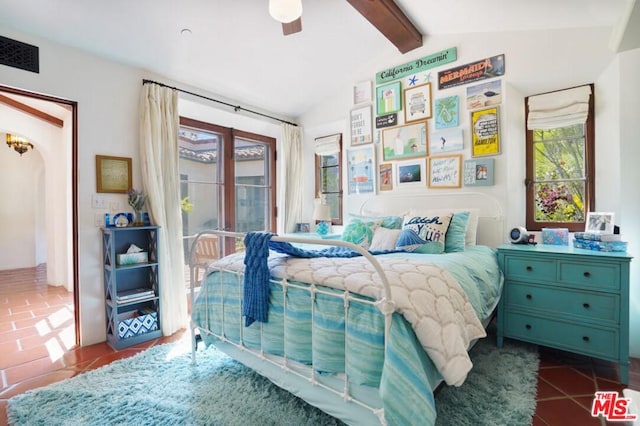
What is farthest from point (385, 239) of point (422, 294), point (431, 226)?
point (422, 294)

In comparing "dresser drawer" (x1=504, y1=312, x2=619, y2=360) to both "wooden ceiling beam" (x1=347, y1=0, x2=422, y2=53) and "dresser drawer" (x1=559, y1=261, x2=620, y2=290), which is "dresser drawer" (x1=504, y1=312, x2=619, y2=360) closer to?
"dresser drawer" (x1=559, y1=261, x2=620, y2=290)

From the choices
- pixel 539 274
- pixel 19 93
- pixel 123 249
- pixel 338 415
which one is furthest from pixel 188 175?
pixel 539 274

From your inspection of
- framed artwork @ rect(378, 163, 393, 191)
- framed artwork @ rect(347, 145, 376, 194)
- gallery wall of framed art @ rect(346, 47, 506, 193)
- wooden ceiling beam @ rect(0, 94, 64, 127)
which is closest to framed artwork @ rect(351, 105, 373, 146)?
gallery wall of framed art @ rect(346, 47, 506, 193)

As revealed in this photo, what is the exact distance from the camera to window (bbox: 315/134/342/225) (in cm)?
418

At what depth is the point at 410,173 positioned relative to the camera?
10.8ft

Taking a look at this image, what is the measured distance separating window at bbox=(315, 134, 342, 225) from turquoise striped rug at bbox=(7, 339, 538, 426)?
2473mm

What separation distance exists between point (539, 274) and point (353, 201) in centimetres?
203

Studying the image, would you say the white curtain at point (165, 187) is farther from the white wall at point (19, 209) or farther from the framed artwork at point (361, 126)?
the white wall at point (19, 209)

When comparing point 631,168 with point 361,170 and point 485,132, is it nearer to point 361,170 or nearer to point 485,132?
point 485,132

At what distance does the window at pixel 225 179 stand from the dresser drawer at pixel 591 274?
131 inches

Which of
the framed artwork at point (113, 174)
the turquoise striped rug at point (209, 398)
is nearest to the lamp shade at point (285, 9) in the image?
the framed artwork at point (113, 174)

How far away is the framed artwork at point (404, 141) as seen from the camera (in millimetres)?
3179

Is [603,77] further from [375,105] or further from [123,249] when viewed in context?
[123,249]

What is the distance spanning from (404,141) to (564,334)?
215cm
